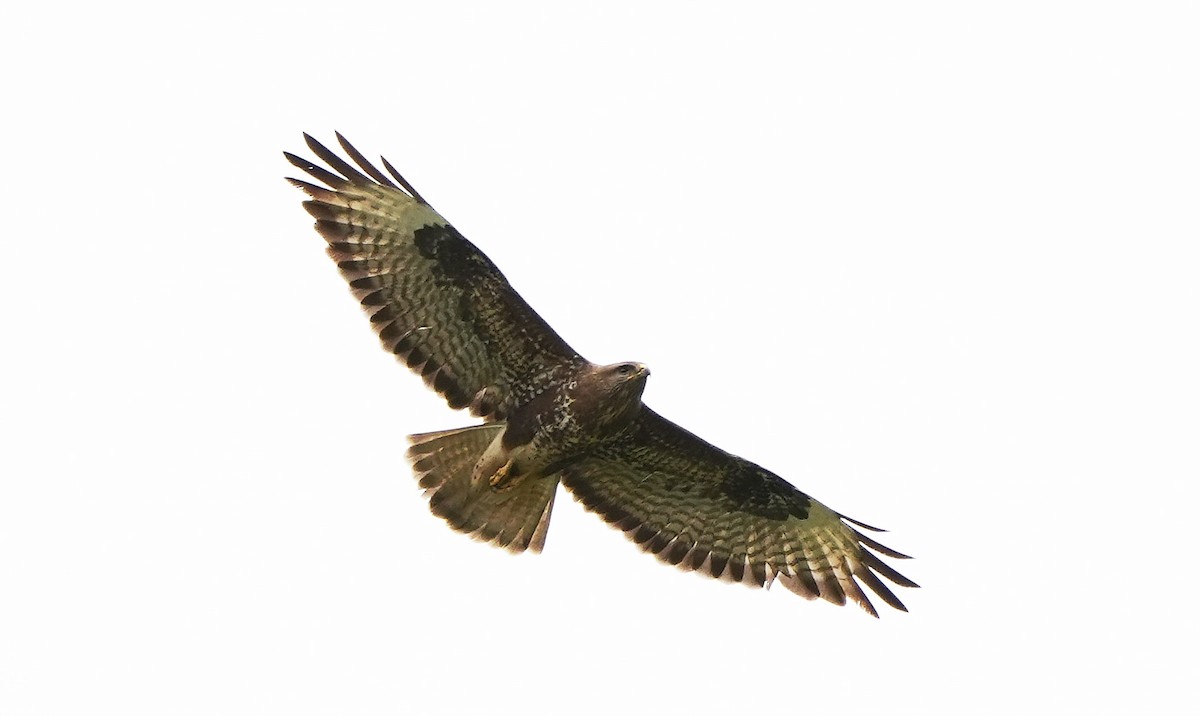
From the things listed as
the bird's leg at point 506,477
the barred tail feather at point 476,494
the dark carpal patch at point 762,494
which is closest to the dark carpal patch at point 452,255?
the barred tail feather at point 476,494

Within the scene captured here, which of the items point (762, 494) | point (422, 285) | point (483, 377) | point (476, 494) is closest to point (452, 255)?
point (422, 285)

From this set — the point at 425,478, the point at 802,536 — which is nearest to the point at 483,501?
the point at 425,478

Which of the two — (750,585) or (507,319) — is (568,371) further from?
(750,585)

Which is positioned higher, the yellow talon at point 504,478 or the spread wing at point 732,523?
the spread wing at point 732,523

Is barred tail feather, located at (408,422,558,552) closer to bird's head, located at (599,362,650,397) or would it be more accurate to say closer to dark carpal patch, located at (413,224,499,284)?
bird's head, located at (599,362,650,397)

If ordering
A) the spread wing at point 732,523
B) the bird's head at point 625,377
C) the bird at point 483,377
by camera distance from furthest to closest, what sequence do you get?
1. the spread wing at point 732,523
2. the bird at point 483,377
3. the bird's head at point 625,377

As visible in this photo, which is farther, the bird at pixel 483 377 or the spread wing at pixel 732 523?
the spread wing at pixel 732 523

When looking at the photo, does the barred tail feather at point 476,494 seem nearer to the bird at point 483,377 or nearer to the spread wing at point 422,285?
the bird at point 483,377

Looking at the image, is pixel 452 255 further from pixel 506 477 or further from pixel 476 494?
pixel 476 494
